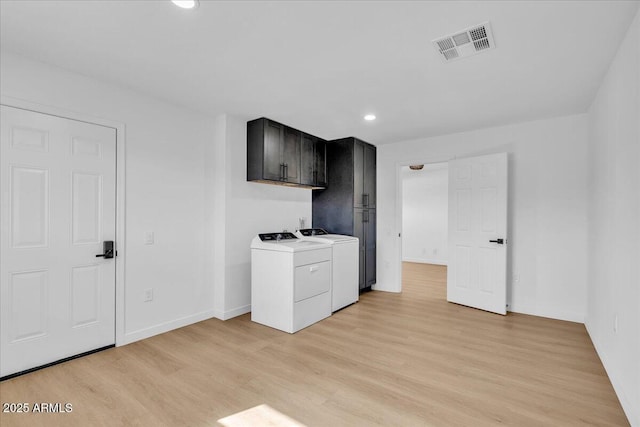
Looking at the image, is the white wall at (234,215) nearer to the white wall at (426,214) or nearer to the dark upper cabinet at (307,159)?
the dark upper cabinet at (307,159)

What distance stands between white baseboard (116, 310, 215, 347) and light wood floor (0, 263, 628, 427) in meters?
0.09

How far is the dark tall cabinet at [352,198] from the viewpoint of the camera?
4.70 m

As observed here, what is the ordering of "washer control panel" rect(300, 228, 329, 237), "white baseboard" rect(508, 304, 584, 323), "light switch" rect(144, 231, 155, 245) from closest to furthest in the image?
"light switch" rect(144, 231, 155, 245)
"white baseboard" rect(508, 304, 584, 323)
"washer control panel" rect(300, 228, 329, 237)

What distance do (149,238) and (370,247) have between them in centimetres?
324

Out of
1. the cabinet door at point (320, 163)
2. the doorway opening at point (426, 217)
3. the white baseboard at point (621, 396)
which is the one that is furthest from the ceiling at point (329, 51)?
the doorway opening at point (426, 217)

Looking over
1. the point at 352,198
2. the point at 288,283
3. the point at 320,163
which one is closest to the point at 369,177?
the point at 352,198

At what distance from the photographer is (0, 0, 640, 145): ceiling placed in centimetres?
183

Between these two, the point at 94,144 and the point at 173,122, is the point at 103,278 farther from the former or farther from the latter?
the point at 173,122

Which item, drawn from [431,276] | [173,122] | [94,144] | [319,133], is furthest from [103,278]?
[431,276]

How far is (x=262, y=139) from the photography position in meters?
3.78

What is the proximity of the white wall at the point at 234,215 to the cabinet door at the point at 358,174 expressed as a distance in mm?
1451

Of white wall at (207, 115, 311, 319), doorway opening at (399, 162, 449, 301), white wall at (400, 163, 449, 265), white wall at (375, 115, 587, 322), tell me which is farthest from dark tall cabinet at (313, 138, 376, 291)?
white wall at (400, 163, 449, 265)

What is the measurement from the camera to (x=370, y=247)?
16.5 ft

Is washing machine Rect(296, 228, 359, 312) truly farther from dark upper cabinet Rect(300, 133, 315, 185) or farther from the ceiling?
the ceiling
